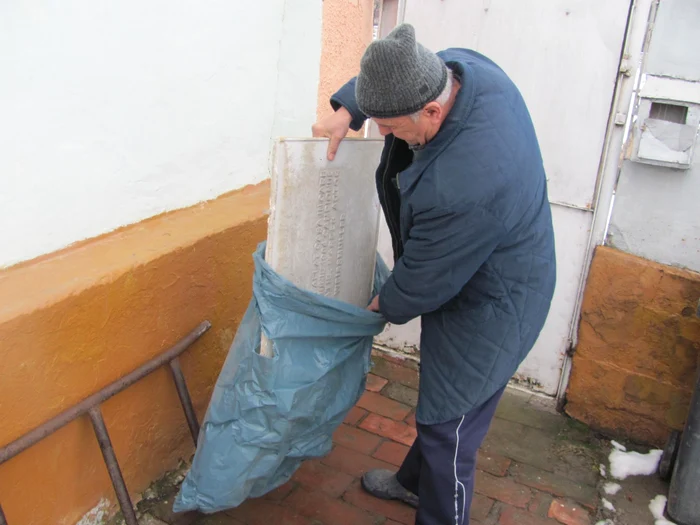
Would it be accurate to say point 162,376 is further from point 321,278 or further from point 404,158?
point 404,158

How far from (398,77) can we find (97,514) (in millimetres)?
1906

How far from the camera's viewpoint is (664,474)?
2.80 meters

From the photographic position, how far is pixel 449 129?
1744 millimetres

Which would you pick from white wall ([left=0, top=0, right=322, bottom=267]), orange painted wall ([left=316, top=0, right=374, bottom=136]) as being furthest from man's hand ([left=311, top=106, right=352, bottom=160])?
orange painted wall ([left=316, top=0, right=374, bottom=136])

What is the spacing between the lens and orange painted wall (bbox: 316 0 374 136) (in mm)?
3143

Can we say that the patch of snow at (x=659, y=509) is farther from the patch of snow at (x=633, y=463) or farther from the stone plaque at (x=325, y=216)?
the stone plaque at (x=325, y=216)

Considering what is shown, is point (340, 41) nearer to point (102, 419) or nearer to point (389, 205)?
point (389, 205)

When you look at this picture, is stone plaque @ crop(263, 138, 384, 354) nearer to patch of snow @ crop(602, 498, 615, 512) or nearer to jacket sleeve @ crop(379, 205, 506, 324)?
jacket sleeve @ crop(379, 205, 506, 324)

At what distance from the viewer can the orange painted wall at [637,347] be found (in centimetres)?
281

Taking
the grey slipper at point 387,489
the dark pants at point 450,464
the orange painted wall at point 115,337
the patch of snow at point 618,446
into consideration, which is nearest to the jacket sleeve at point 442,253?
the dark pants at point 450,464

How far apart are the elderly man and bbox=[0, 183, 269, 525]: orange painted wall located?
0.75 m

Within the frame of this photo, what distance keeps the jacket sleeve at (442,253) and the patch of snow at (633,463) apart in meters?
1.61

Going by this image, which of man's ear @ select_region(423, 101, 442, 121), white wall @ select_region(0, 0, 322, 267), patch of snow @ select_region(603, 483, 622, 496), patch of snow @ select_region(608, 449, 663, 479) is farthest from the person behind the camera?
patch of snow @ select_region(608, 449, 663, 479)

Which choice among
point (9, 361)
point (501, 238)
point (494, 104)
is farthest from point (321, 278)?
point (9, 361)
